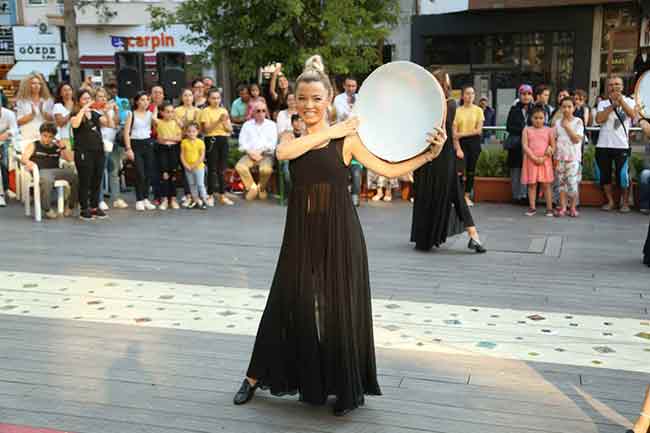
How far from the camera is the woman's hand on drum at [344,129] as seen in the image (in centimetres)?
345

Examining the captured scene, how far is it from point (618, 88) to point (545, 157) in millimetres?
1318

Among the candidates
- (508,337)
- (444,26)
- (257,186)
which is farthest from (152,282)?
(444,26)

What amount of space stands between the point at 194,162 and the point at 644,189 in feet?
21.5

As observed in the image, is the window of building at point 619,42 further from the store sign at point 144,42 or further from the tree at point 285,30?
the store sign at point 144,42

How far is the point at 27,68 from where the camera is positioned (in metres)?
28.0

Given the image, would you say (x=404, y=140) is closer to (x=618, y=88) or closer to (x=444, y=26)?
(x=618, y=88)

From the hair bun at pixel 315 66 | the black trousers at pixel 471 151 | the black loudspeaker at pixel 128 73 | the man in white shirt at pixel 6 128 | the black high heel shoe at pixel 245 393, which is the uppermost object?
the black loudspeaker at pixel 128 73

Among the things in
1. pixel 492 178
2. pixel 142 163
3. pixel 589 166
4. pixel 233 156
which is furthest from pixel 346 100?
pixel 589 166

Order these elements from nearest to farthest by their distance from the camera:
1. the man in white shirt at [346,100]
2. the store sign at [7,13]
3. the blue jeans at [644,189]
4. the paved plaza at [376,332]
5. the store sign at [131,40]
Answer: the paved plaza at [376,332]
the blue jeans at [644,189]
the man in white shirt at [346,100]
the store sign at [131,40]
the store sign at [7,13]

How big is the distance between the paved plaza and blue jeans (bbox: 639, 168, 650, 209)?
144 cm

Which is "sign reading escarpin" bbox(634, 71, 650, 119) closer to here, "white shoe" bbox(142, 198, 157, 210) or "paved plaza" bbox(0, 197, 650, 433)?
"paved plaza" bbox(0, 197, 650, 433)

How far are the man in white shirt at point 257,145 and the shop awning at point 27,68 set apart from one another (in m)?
18.5

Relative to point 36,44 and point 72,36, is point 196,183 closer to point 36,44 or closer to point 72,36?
point 72,36

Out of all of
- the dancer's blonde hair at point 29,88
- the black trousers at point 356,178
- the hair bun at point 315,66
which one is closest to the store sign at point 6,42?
the dancer's blonde hair at point 29,88
